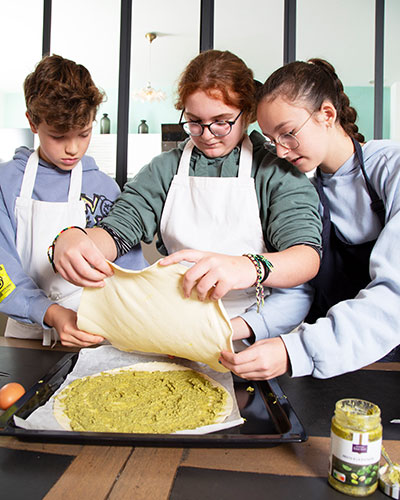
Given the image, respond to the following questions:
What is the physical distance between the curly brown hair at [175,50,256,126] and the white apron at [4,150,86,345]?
528mm

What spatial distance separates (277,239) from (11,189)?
922mm

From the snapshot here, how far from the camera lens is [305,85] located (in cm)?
117

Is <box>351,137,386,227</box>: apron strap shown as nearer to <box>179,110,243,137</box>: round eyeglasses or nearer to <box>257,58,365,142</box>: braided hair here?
<box>257,58,365,142</box>: braided hair

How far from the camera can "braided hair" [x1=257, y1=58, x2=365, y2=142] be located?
1.17 metres

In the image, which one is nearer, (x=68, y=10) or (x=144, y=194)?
(x=144, y=194)

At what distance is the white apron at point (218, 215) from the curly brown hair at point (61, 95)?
1.13ft

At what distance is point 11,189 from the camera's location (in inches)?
59.7

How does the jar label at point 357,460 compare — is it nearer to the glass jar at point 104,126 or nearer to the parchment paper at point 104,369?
the parchment paper at point 104,369

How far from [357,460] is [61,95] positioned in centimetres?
123

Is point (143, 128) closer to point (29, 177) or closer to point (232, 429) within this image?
point (29, 177)

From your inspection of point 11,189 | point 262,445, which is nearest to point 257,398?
point 262,445

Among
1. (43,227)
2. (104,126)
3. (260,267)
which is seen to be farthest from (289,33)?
(260,267)

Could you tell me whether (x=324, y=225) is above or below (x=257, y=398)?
above

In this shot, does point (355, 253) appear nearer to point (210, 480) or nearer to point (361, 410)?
point (361, 410)
